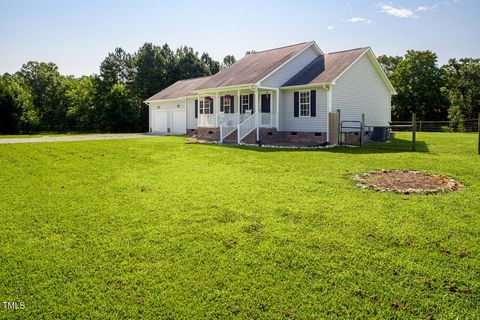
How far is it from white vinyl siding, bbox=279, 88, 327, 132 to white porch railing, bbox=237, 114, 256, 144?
82.5 inches

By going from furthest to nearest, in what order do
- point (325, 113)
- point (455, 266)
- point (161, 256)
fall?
point (325, 113)
point (161, 256)
point (455, 266)

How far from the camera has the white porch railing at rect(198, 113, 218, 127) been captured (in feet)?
73.5

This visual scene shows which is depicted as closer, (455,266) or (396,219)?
(455,266)

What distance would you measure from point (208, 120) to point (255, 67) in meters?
4.22

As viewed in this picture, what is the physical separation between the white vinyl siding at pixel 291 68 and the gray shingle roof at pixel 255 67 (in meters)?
0.36

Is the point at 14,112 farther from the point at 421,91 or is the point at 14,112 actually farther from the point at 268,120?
the point at 421,91

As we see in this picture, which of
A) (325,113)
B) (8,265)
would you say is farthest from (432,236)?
(325,113)

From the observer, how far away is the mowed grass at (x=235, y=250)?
3.53m

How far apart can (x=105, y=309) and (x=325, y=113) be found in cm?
1746

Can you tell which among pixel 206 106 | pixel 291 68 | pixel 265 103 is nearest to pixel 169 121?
pixel 206 106

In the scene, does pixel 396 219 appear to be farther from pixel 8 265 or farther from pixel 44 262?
pixel 8 265

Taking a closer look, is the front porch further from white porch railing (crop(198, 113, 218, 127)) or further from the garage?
the garage

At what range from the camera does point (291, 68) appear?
71.3ft

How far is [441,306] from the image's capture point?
347 cm
